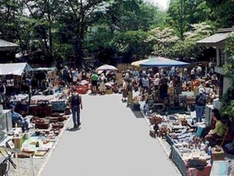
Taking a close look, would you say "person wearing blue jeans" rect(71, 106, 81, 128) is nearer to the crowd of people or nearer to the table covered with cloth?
the crowd of people

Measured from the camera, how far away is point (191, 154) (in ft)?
37.8

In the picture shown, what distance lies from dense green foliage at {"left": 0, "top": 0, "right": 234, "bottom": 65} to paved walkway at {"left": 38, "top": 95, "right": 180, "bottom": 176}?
19.3 m

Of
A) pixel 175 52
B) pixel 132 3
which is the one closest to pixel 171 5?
pixel 132 3

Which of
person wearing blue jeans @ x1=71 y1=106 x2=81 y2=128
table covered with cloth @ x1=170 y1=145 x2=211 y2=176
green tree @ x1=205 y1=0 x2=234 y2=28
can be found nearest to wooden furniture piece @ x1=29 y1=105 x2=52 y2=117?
person wearing blue jeans @ x1=71 y1=106 x2=81 y2=128

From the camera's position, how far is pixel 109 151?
13844 mm

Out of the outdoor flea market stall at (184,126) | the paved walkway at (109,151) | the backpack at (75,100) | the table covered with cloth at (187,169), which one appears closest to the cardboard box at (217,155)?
the outdoor flea market stall at (184,126)

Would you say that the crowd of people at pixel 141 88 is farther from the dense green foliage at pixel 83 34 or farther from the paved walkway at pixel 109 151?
the dense green foliage at pixel 83 34

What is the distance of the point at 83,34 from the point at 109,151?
1097 inches

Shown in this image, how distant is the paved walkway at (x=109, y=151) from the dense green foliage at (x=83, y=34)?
19298 mm

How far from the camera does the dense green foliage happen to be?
122 ft

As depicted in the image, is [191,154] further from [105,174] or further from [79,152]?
[79,152]

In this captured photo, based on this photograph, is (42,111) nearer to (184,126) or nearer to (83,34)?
(184,126)

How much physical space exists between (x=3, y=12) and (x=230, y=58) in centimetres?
2716

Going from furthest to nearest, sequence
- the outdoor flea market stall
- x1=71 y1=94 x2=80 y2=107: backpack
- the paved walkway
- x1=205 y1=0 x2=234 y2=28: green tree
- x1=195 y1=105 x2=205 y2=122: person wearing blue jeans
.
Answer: x1=205 y1=0 x2=234 y2=28: green tree → x1=71 y1=94 x2=80 y2=107: backpack → x1=195 y1=105 x2=205 y2=122: person wearing blue jeans → the paved walkway → the outdoor flea market stall
